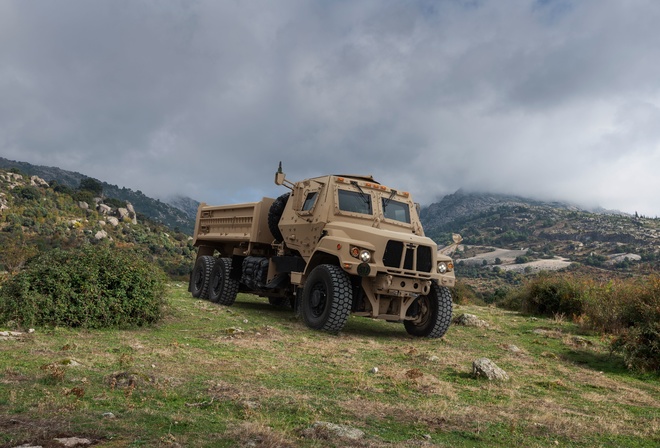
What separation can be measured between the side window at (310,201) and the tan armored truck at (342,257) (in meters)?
0.02

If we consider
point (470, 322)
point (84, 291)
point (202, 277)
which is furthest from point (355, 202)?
point (202, 277)

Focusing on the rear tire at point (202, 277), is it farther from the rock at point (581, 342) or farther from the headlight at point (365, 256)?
the rock at point (581, 342)

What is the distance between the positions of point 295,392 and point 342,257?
4.36m

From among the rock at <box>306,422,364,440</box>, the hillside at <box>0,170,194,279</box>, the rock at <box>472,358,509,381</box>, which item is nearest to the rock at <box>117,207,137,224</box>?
the hillside at <box>0,170,194,279</box>

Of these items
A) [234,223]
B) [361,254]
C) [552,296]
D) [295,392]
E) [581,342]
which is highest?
[234,223]

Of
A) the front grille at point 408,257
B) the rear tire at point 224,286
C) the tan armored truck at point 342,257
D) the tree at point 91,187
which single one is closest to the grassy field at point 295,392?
the tan armored truck at point 342,257

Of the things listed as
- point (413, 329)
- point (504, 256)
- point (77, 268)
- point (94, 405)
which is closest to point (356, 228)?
point (413, 329)

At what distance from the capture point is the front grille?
916cm

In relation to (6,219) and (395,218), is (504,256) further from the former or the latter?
(395,218)

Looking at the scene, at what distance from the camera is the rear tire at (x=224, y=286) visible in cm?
1348

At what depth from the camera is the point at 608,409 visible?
534 cm

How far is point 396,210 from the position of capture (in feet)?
36.6

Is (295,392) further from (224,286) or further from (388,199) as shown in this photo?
(224,286)

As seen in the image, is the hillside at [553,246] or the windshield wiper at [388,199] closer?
Answer: the windshield wiper at [388,199]
